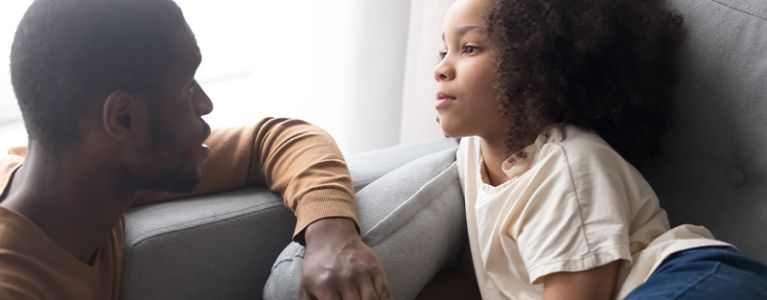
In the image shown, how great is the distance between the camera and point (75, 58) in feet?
1.81

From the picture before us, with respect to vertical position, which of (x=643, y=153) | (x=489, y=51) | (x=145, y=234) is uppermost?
(x=489, y=51)

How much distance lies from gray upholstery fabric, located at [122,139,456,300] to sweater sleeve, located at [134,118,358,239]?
2cm

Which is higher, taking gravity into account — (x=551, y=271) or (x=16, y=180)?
(x=16, y=180)

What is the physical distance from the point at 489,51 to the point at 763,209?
1.49ft

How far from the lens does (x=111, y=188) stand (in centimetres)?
63

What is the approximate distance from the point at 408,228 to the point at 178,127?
383mm

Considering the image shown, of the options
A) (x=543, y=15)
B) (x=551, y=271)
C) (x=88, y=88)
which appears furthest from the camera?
(x=543, y=15)

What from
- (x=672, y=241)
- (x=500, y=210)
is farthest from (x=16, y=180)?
(x=672, y=241)

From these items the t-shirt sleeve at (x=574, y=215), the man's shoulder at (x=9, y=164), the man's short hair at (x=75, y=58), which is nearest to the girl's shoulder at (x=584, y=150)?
the t-shirt sleeve at (x=574, y=215)

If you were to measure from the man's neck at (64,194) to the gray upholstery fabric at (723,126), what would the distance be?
2.64 feet

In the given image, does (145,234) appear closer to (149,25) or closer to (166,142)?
(166,142)

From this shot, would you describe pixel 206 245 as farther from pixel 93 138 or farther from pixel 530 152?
pixel 530 152

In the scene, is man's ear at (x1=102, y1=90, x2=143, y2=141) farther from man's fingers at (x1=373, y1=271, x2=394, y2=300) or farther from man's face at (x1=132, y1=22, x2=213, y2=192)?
man's fingers at (x1=373, y1=271, x2=394, y2=300)

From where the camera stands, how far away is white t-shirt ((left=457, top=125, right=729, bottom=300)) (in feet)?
2.39
